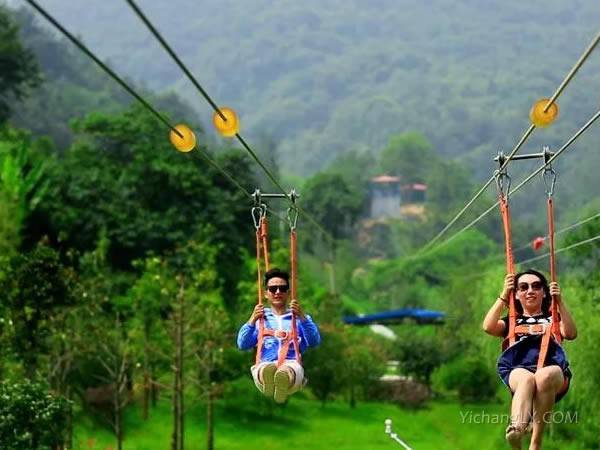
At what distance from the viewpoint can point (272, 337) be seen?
26.5ft

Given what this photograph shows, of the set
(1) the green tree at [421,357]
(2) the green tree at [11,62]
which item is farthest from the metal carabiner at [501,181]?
(2) the green tree at [11,62]

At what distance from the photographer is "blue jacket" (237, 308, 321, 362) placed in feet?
26.5

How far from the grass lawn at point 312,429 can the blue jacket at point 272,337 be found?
14429mm

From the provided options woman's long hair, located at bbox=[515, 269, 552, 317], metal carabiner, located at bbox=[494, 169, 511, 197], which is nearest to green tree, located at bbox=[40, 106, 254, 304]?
metal carabiner, located at bbox=[494, 169, 511, 197]

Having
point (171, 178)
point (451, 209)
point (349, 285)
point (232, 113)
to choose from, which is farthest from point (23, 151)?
point (451, 209)

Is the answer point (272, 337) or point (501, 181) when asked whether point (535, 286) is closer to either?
point (501, 181)

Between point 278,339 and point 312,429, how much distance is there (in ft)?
68.3

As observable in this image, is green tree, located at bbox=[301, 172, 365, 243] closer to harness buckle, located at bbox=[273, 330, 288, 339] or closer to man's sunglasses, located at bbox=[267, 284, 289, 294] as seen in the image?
man's sunglasses, located at bbox=[267, 284, 289, 294]

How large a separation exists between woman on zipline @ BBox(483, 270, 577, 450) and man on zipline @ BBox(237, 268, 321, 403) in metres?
1.67

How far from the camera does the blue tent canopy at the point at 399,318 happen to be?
52.4 metres

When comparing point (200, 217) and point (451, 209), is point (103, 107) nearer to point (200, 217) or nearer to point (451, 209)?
point (451, 209)

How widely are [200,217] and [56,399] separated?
62.6 feet

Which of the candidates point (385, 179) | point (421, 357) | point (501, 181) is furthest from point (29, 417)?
point (385, 179)

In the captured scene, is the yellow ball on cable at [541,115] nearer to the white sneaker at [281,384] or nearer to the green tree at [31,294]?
the white sneaker at [281,384]
